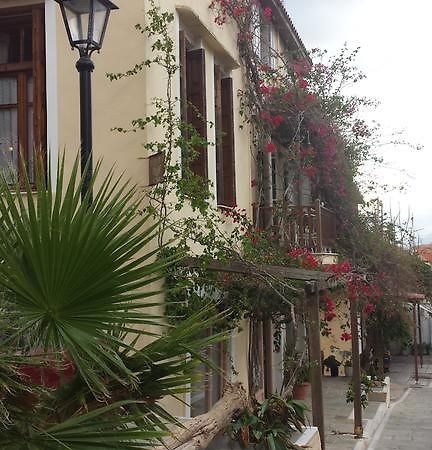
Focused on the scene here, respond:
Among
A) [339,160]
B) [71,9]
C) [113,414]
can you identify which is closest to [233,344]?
[339,160]

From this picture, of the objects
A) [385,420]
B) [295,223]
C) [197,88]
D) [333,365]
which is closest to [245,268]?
[197,88]

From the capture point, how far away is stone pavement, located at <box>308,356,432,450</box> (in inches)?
452

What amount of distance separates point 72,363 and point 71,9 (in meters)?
2.76

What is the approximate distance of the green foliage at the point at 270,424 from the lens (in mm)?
6887

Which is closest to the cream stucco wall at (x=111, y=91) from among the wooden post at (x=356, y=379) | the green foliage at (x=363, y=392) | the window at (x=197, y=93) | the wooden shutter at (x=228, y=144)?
the window at (x=197, y=93)

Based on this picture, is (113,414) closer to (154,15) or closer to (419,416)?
(154,15)

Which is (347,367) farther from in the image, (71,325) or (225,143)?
(71,325)

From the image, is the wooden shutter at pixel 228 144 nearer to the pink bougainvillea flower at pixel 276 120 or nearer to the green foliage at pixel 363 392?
the pink bougainvillea flower at pixel 276 120

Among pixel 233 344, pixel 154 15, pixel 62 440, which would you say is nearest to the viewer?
pixel 62 440

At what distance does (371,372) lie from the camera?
17.6m

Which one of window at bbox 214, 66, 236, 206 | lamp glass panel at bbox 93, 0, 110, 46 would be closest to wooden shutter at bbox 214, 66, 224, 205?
window at bbox 214, 66, 236, 206

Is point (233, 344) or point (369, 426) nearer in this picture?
point (233, 344)

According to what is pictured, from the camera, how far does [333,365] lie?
61.4 ft

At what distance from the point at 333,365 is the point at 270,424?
1178cm
